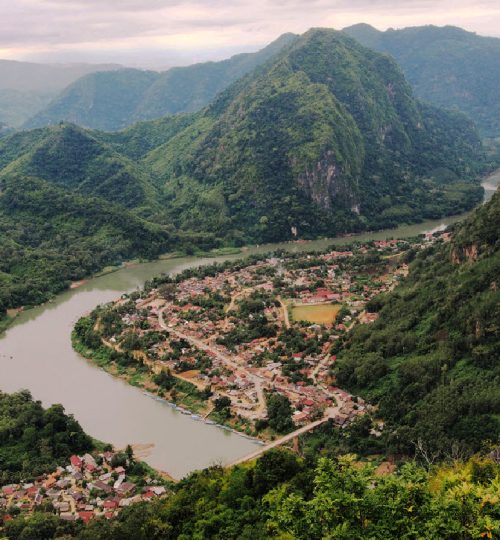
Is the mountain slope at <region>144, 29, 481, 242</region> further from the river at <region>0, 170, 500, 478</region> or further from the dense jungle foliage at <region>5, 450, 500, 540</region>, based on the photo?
the dense jungle foliage at <region>5, 450, 500, 540</region>

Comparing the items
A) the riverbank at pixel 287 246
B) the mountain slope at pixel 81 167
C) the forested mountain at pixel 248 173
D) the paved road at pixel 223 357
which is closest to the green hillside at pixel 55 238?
the forested mountain at pixel 248 173

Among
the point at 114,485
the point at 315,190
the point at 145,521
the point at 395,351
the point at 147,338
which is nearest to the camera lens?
the point at 145,521

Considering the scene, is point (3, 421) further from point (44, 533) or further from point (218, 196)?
point (218, 196)

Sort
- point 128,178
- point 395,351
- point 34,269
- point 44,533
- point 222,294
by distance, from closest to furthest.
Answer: point 44,533 < point 395,351 < point 222,294 < point 34,269 < point 128,178

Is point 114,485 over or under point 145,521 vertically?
under

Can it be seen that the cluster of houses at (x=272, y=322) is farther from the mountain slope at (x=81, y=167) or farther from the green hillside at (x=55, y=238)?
the mountain slope at (x=81, y=167)

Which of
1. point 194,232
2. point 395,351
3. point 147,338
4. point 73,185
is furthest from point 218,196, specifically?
point 395,351

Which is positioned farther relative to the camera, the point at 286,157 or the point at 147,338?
the point at 286,157
